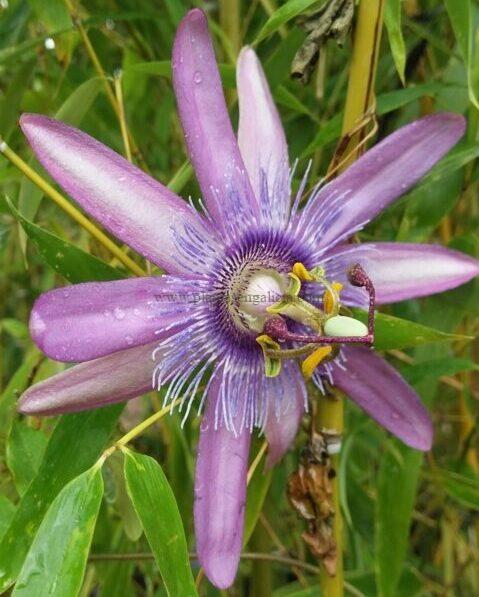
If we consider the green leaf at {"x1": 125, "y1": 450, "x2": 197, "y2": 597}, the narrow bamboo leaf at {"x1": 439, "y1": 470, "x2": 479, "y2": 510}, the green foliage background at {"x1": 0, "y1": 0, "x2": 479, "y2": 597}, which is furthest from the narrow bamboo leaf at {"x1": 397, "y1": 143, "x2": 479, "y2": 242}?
the green leaf at {"x1": 125, "y1": 450, "x2": 197, "y2": 597}

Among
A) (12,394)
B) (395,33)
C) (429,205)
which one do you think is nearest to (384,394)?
(429,205)

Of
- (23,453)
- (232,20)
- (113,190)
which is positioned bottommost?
(23,453)

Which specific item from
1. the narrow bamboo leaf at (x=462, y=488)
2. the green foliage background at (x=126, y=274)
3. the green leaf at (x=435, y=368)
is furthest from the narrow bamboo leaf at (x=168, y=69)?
the narrow bamboo leaf at (x=462, y=488)

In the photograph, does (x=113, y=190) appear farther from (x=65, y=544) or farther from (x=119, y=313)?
(x=65, y=544)

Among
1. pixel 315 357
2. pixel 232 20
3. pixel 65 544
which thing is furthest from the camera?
pixel 232 20

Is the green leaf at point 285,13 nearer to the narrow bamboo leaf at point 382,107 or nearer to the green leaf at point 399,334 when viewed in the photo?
the narrow bamboo leaf at point 382,107

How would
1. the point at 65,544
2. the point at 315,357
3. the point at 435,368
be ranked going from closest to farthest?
the point at 65,544
the point at 315,357
the point at 435,368

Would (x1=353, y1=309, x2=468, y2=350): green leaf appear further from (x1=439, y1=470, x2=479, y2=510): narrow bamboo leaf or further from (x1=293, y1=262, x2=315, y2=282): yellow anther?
(x1=439, y1=470, x2=479, y2=510): narrow bamboo leaf
